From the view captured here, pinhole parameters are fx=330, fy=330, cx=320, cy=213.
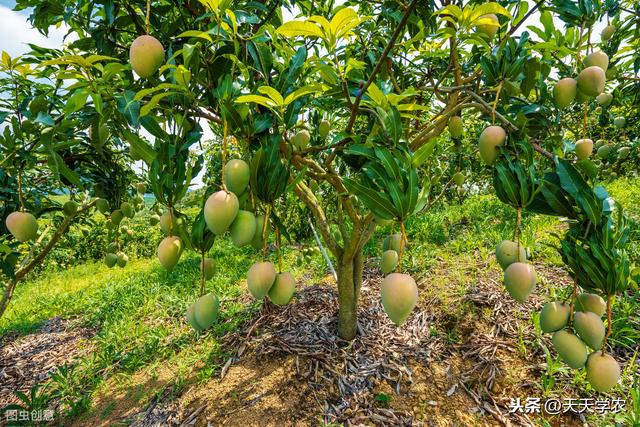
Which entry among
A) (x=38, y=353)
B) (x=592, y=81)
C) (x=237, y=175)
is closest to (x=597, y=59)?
(x=592, y=81)

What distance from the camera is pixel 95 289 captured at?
410cm

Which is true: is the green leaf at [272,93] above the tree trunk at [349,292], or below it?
above

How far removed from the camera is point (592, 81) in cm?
94

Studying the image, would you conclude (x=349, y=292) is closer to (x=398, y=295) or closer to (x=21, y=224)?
(x=398, y=295)

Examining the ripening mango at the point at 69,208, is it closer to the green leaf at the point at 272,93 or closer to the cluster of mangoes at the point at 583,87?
the green leaf at the point at 272,93

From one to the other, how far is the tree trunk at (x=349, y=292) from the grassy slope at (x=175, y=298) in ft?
2.46

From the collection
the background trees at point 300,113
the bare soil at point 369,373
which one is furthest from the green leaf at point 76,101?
the bare soil at point 369,373

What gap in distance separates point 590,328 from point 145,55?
1.33 m

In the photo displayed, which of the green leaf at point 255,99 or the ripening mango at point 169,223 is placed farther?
the ripening mango at point 169,223

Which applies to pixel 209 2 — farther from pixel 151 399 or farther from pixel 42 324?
pixel 42 324

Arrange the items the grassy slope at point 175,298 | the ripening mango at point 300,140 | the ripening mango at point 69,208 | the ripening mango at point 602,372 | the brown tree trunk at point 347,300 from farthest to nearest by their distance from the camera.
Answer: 1. the grassy slope at point 175,298
2. the brown tree trunk at point 347,300
3. the ripening mango at point 69,208
4. the ripening mango at point 300,140
5. the ripening mango at point 602,372

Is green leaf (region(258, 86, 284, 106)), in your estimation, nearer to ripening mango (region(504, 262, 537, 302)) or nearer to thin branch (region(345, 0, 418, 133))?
thin branch (region(345, 0, 418, 133))

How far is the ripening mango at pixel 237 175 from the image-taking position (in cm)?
85

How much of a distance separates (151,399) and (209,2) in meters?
2.03
